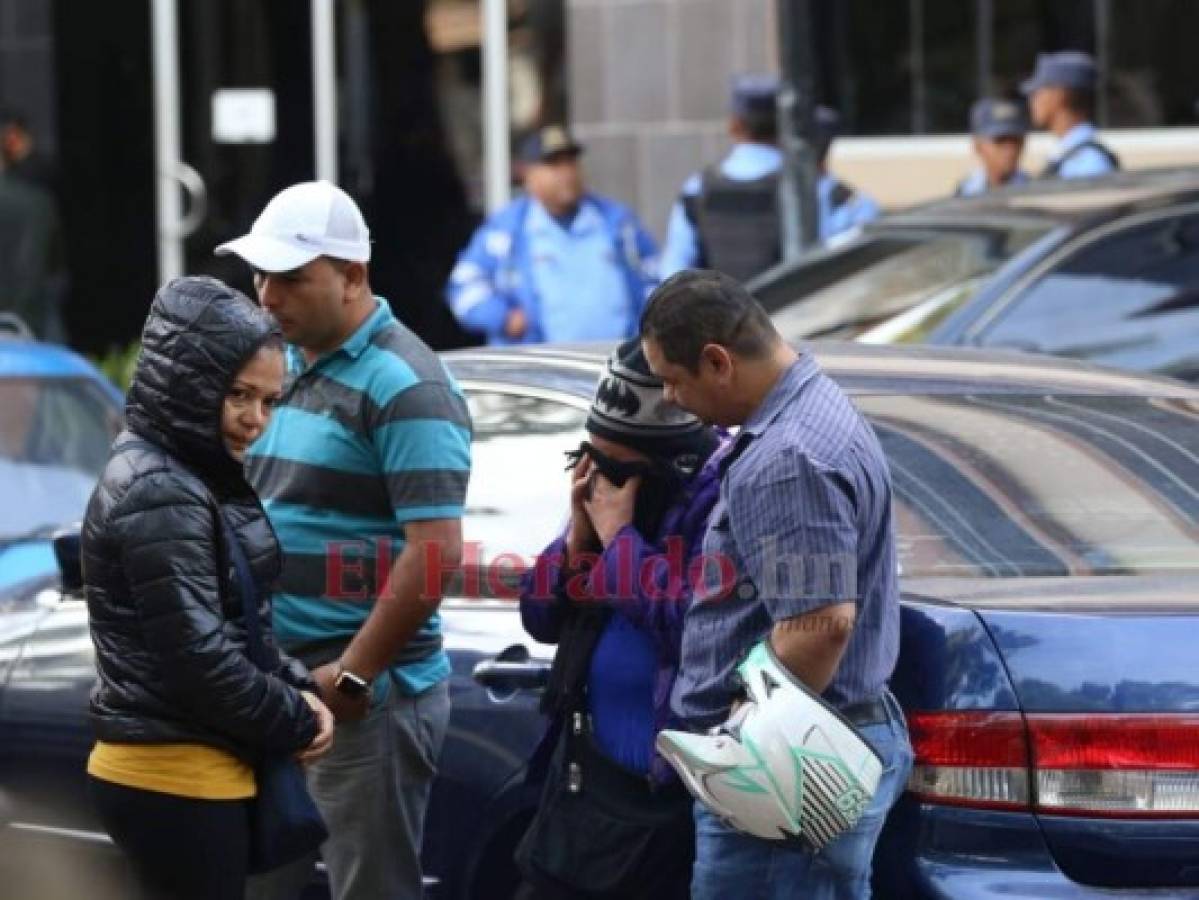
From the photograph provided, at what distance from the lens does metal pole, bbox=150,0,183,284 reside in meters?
15.1

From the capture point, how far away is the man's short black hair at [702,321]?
4453mm

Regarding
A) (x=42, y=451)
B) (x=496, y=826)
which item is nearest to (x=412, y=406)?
(x=496, y=826)

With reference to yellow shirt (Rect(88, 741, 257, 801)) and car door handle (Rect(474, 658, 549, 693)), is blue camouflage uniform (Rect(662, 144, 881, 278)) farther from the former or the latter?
yellow shirt (Rect(88, 741, 257, 801))

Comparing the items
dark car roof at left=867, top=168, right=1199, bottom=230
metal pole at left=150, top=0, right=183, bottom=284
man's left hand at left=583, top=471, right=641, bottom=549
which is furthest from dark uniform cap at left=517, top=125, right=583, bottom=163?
man's left hand at left=583, top=471, right=641, bottom=549

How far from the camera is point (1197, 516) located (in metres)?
5.23

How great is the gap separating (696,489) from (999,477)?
0.77m

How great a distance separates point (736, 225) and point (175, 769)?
264 inches

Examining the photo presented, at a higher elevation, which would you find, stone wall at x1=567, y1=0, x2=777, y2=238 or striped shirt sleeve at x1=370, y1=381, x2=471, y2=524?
stone wall at x1=567, y1=0, x2=777, y2=238

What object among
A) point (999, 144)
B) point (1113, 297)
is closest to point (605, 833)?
point (1113, 297)

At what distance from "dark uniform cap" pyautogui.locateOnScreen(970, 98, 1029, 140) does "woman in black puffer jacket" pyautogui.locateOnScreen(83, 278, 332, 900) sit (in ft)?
25.3

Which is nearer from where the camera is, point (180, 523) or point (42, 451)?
point (180, 523)

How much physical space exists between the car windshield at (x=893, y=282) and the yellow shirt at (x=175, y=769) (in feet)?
11.7

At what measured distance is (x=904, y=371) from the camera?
572cm

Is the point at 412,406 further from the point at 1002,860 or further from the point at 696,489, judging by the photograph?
the point at 1002,860
